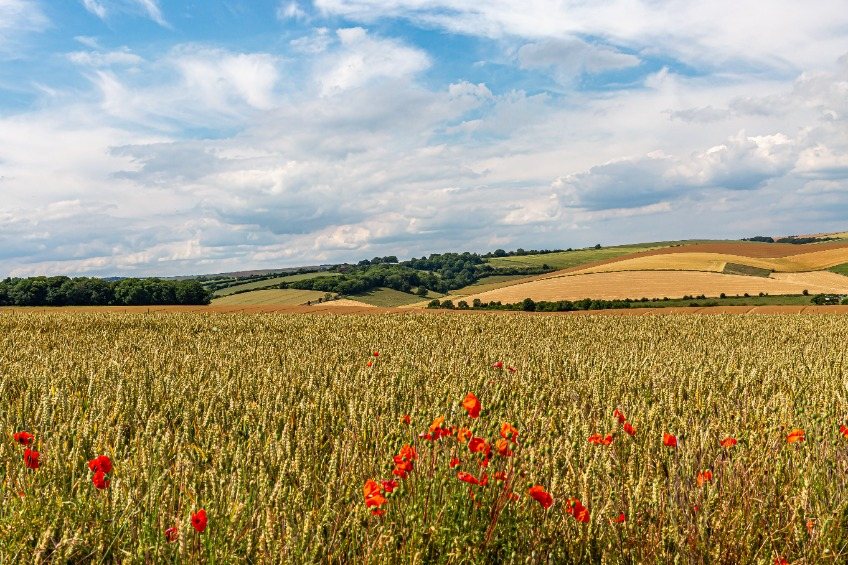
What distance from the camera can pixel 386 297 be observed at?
70688 mm

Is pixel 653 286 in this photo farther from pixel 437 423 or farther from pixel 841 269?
pixel 437 423

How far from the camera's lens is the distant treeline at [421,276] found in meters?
72.5

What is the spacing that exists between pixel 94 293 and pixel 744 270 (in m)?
69.3

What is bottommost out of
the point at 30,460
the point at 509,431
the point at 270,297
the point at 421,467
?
the point at 270,297

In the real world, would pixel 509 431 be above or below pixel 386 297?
above

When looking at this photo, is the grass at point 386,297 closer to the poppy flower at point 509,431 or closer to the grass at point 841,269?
the grass at point 841,269

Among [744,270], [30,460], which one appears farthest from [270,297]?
[30,460]

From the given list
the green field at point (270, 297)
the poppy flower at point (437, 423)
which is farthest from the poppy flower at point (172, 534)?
the green field at point (270, 297)

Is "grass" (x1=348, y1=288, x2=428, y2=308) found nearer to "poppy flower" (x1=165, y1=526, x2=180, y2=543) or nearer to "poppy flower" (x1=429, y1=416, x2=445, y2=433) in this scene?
"poppy flower" (x1=429, y1=416, x2=445, y2=433)

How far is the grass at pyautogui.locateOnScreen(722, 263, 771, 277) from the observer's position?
63.1 metres

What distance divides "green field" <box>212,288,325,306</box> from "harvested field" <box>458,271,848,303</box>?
18.6 metres

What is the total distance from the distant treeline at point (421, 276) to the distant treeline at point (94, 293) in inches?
560

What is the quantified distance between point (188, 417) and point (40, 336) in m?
11.8

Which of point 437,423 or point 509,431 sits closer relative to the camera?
point 437,423
